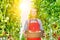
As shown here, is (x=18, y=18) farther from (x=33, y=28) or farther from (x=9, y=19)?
(x=33, y=28)

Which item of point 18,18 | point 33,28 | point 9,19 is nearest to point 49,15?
point 33,28

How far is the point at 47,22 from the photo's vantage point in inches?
92.1

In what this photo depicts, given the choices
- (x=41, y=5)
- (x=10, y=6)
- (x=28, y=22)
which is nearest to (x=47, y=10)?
(x=41, y=5)

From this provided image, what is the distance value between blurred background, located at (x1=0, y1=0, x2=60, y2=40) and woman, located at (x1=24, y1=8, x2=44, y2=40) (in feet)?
0.15

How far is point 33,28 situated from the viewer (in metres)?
2.31

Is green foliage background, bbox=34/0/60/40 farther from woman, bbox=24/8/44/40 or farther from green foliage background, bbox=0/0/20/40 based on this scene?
green foliage background, bbox=0/0/20/40

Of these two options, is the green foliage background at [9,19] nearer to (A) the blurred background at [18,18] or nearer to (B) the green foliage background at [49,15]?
(A) the blurred background at [18,18]

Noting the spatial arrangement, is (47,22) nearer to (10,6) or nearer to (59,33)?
(59,33)

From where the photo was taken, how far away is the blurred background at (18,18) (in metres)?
2.31

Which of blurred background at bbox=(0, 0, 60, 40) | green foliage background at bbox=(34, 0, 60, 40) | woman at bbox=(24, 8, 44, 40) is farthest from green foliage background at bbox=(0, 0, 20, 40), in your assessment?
green foliage background at bbox=(34, 0, 60, 40)

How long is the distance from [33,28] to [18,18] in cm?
21

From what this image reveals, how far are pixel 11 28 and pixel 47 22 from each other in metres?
0.42

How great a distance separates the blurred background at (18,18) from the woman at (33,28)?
0.05 m

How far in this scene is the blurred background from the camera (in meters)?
2.31
